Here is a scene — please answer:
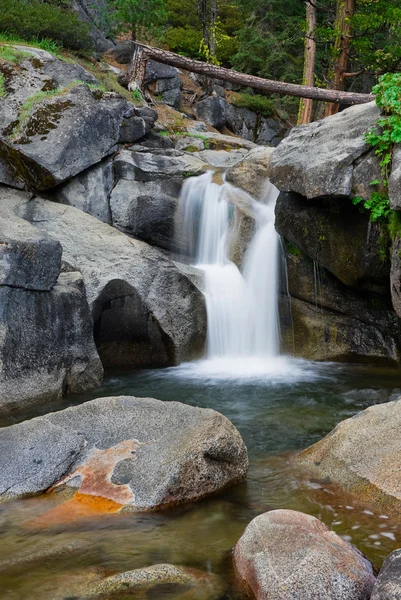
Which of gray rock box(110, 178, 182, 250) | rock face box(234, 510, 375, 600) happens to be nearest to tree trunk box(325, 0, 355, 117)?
gray rock box(110, 178, 182, 250)

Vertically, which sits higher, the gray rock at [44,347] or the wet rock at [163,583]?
the gray rock at [44,347]

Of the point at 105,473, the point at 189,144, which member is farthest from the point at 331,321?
the point at 189,144

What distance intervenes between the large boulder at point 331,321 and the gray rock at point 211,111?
44.5 ft

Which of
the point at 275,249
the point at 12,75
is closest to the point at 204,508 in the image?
the point at 275,249

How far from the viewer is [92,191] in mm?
12734

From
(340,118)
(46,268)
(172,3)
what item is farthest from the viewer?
(172,3)

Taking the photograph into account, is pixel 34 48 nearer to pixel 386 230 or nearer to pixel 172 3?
pixel 386 230

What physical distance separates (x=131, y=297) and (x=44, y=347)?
2.32 metres

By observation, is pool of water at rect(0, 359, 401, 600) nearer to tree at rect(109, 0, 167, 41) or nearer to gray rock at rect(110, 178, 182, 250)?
gray rock at rect(110, 178, 182, 250)

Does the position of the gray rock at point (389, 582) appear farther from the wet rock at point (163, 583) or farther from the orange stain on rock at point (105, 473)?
the orange stain on rock at point (105, 473)

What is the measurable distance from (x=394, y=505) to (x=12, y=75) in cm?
1240

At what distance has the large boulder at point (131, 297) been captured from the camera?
10125 mm

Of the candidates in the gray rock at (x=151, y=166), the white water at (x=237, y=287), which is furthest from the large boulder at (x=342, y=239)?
the gray rock at (x=151, y=166)

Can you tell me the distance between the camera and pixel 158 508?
15.4 feet
